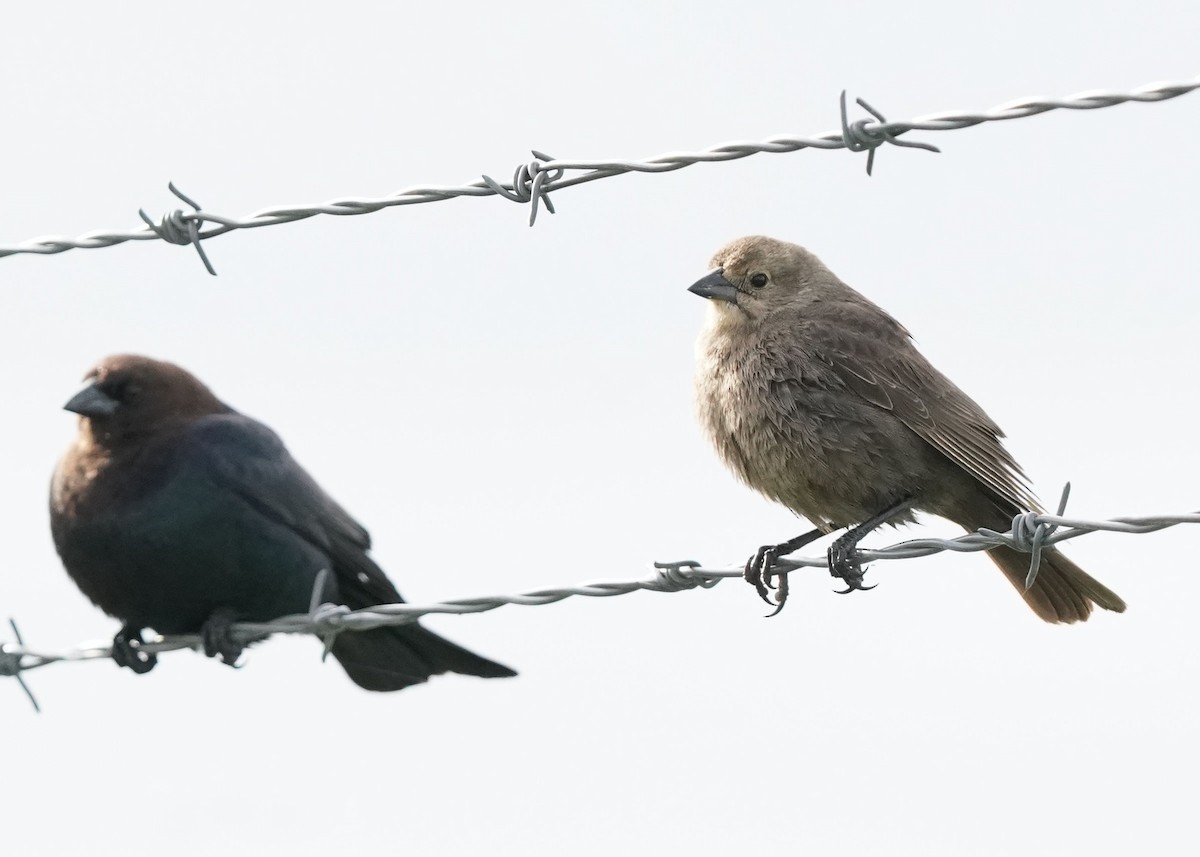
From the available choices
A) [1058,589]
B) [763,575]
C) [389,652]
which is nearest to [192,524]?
[389,652]

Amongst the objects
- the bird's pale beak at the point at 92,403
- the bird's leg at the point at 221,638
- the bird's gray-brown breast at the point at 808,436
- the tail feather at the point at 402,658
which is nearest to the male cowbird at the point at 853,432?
the bird's gray-brown breast at the point at 808,436

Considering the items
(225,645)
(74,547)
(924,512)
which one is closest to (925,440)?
(924,512)

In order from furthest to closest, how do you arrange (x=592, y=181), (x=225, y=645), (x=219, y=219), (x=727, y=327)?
(x=727, y=327)
(x=225, y=645)
(x=219, y=219)
(x=592, y=181)

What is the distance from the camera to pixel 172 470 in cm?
580

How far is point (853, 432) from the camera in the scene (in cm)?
577

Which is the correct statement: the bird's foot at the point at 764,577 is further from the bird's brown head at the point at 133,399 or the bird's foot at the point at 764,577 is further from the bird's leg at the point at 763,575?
the bird's brown head at the point at 133,399

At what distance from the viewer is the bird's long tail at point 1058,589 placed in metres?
5.94

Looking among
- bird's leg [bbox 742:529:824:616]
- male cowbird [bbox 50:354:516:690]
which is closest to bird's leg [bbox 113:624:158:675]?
male cowbird [bbox 50:354:516:690]

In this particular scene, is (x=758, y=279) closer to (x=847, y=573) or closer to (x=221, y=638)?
(x=847, y=573)

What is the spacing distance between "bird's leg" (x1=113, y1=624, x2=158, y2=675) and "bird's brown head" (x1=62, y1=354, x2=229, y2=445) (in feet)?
2.11

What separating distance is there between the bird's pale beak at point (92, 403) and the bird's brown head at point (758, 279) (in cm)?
207

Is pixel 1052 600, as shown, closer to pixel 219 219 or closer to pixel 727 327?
pixel 727 327

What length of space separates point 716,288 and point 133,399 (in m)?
2.06

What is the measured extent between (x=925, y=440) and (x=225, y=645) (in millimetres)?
2397
